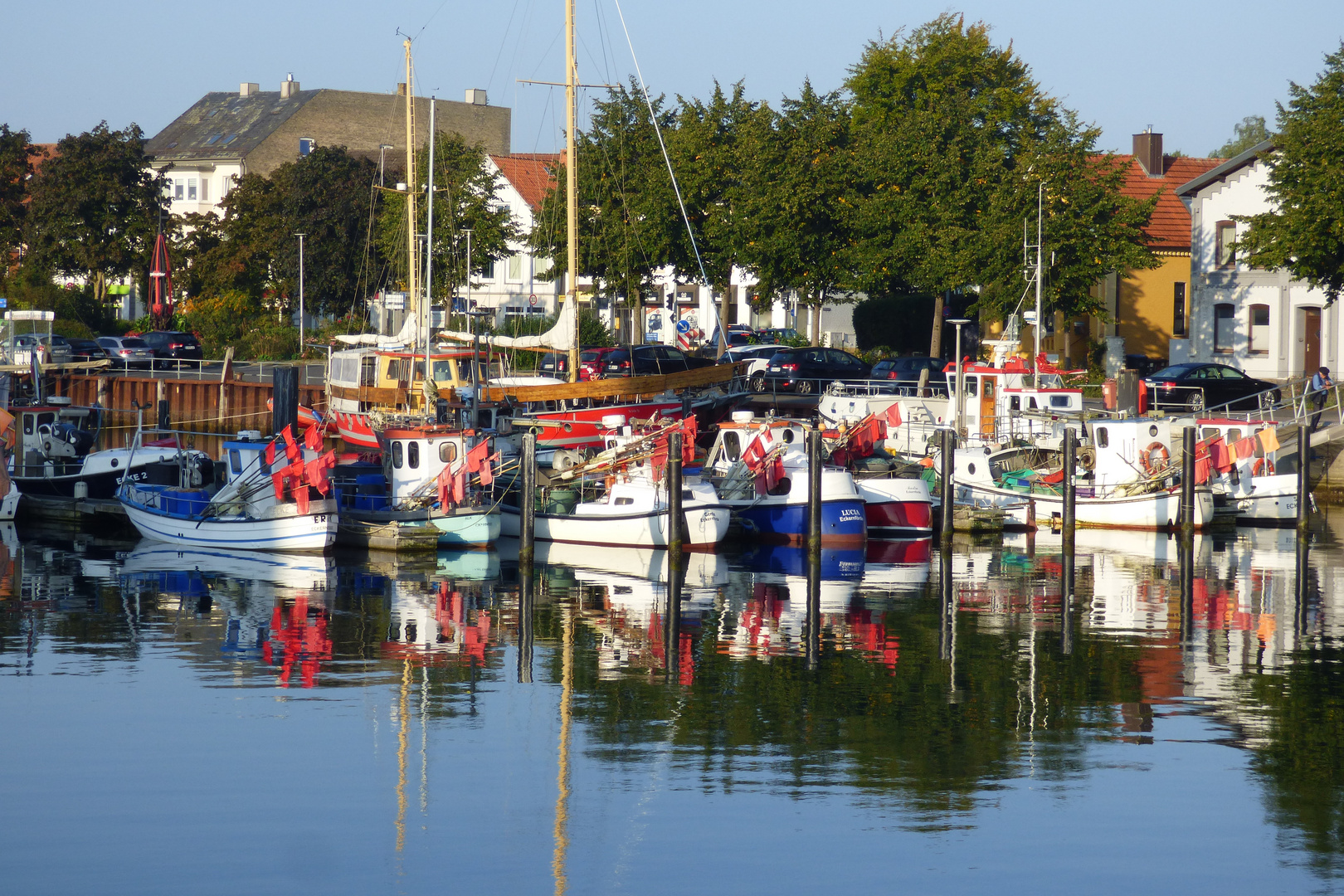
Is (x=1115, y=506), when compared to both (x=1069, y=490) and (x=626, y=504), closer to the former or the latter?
(x=1069, y=490)

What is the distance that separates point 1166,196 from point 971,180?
1309 cm

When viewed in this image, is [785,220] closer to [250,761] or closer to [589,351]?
[589,351]

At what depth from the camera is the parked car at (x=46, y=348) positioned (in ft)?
153

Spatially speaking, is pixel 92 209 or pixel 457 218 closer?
pixel 457 218

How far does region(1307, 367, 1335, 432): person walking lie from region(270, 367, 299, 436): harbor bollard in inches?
1046

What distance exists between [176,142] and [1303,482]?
283ft

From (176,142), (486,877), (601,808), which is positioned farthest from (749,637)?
(176,142)

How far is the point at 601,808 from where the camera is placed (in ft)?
48.4

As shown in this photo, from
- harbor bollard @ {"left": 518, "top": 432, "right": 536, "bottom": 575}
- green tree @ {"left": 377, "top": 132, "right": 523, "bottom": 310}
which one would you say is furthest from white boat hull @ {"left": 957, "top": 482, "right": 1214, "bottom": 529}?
green tree @ {"left": 377, "top": 132, "right": 523, "bottom": 310}

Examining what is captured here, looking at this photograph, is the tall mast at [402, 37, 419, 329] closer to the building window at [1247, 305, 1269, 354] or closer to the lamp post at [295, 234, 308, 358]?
the lamp post at [295, 234, 308, 358]

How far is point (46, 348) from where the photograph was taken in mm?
50094

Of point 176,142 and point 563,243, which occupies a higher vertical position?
point 176,142

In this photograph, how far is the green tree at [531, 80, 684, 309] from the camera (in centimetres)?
5684

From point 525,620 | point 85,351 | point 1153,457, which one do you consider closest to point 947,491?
point 1153,457
